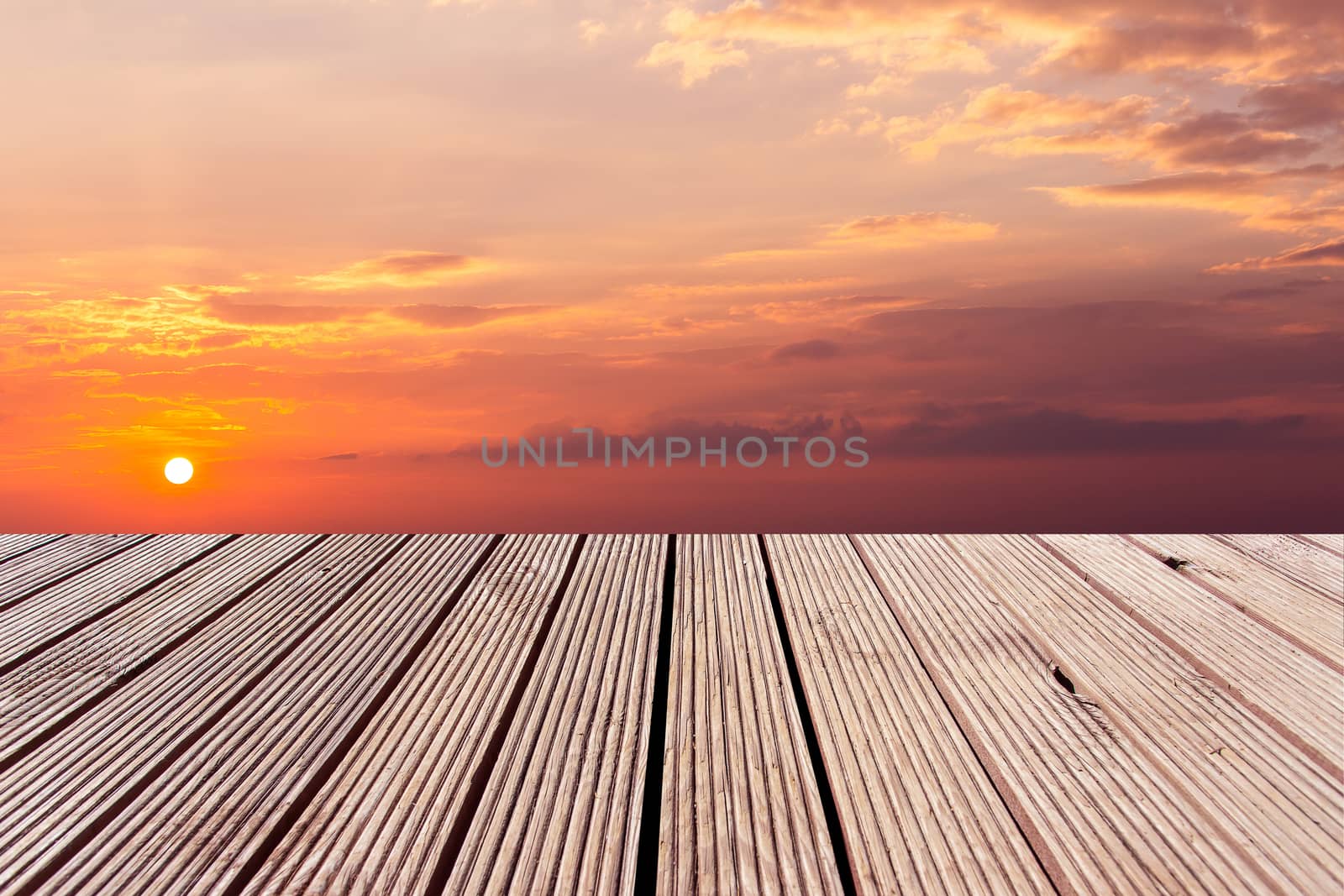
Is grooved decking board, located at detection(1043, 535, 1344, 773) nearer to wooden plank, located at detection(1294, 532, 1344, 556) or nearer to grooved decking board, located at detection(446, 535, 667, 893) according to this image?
wooden plank, located at detection(1294, 532, 1344, 556)

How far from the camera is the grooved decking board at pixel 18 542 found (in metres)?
2.92

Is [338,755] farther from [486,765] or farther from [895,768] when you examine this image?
[895,768]

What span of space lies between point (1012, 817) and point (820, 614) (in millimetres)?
828

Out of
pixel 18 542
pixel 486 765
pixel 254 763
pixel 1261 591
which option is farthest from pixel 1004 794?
pixel 18 542

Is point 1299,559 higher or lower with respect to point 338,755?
lower

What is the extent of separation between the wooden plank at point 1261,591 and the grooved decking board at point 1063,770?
25.3 inches

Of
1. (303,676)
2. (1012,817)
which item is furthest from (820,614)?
(303,676)

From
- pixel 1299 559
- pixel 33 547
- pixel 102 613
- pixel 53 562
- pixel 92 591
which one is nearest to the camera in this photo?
pixel 102 613

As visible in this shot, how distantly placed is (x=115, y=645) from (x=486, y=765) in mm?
1156

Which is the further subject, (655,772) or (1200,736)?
(1200,736)

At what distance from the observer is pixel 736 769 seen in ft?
4.62

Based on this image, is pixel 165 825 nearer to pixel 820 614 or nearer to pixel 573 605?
pixel 573 605

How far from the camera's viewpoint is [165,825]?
1.32 metres

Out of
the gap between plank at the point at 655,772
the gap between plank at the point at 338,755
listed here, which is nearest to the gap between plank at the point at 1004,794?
the gap between plank at the point at 655,772
